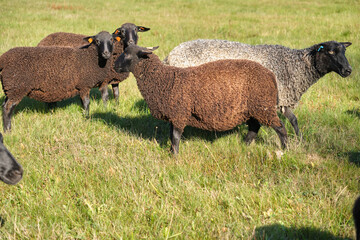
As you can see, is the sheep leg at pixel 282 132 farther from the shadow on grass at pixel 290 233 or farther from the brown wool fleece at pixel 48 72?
the brown wool fleece at pixel 48 72

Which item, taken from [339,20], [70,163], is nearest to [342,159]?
[70,163]

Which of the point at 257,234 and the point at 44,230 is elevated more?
the point at 257,234

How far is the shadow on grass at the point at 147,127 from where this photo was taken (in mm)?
5277

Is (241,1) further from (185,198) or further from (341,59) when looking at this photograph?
(185,198)

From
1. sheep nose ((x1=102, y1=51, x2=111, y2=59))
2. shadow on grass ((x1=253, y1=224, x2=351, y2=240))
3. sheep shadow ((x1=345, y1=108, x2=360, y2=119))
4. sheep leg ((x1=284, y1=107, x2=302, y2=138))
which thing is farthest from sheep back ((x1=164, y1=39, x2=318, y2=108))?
shadow on grass ((x1=253, y1=224, x2=351, y2=240))

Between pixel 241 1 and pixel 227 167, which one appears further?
pixel 241 1

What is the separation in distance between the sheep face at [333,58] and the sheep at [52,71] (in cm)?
379

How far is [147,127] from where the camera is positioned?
5703mm

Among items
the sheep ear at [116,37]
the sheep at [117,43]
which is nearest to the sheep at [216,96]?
the sheep ear at [116,37]

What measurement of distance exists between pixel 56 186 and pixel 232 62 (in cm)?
267

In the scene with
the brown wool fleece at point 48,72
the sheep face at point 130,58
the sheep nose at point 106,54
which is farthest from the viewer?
the sheep nose at point 106,54

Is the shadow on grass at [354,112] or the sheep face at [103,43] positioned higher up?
the sheep face at [103,43]

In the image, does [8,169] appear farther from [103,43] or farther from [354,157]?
[103,43]

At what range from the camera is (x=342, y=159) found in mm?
4121
